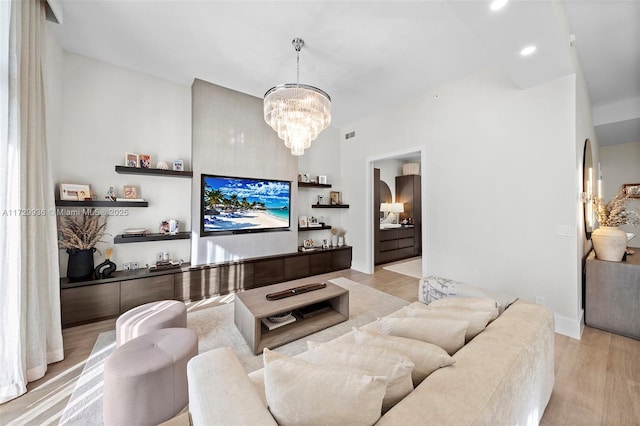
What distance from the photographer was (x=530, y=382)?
110 centimetres

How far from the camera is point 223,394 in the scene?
2.65 feet

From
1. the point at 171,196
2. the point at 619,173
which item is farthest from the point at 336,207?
the point at 619,173

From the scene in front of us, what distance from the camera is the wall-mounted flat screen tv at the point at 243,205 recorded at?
355 centimetres

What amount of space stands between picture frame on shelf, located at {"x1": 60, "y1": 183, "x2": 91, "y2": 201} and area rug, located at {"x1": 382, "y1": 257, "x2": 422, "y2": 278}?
503 cm

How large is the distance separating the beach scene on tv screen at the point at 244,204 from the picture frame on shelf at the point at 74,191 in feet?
4.16

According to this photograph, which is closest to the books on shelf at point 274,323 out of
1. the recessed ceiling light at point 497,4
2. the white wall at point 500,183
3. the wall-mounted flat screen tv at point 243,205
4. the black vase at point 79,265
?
the wall-mounted flat screen tv at point 243,205

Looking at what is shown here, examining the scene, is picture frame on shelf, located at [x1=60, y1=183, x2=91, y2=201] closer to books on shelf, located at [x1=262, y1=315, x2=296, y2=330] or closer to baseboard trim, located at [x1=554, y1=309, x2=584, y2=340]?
books on shelf, located at [x1=262, y1=315, x2=296, y2=330]

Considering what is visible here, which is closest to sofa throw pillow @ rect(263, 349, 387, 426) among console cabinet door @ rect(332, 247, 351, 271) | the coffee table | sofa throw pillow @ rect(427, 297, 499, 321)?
sofa throw pillow @ rect(427, 297, 499, 321)

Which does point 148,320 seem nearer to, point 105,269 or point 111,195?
point 105,269

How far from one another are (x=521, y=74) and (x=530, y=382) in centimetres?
286

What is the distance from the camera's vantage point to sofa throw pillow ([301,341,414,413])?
85 cm

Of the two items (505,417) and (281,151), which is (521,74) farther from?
(281,151)

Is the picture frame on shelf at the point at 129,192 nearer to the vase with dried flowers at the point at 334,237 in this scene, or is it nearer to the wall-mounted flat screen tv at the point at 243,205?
the wall-mounted flat screen tv at the point at 243,205

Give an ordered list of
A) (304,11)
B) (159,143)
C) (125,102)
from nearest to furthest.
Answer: (304,11) → (125,102) → (159,143)
